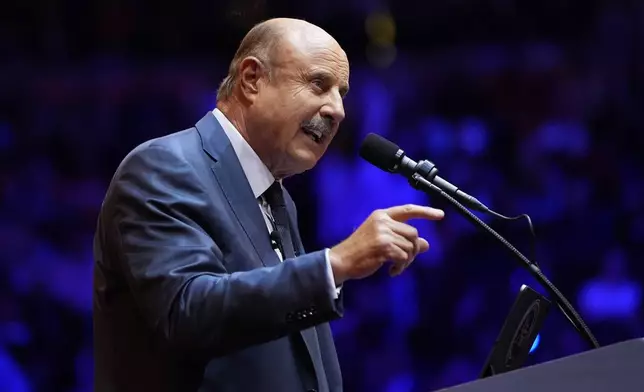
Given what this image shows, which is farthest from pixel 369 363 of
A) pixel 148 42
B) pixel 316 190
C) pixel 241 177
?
pixel 241 177

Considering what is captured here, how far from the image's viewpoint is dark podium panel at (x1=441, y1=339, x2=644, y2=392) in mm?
996

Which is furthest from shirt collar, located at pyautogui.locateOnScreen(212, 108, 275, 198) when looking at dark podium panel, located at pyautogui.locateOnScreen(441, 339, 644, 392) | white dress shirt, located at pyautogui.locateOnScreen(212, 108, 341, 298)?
dark podium panel, located at pyautogui.locateOnScreen(441, 339, 644, 392)

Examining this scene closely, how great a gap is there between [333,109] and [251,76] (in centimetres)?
16

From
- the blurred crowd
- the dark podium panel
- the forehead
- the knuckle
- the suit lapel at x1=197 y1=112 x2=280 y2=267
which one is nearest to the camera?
the dark podium panel

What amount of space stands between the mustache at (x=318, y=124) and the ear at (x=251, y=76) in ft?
0.35

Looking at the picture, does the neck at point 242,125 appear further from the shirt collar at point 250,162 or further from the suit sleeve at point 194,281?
the suit sleeve at point 194,281

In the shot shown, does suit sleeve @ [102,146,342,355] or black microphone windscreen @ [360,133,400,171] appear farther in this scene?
black microphone windscreen @ [360,133,400,171]

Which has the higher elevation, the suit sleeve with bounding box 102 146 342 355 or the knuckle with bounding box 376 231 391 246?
the knuckle with bounding box 376 231 391 246

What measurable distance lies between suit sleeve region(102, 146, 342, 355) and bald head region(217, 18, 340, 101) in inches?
12.2

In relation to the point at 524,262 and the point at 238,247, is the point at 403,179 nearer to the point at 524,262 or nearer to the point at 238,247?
the point at 524,262

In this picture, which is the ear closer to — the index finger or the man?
the man

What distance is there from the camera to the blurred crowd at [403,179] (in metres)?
3.35

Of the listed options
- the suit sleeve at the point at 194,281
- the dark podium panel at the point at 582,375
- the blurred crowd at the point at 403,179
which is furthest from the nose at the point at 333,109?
the blurred crowd at the point at 403,179

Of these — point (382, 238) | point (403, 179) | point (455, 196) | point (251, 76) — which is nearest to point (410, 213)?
point (382, 238)
